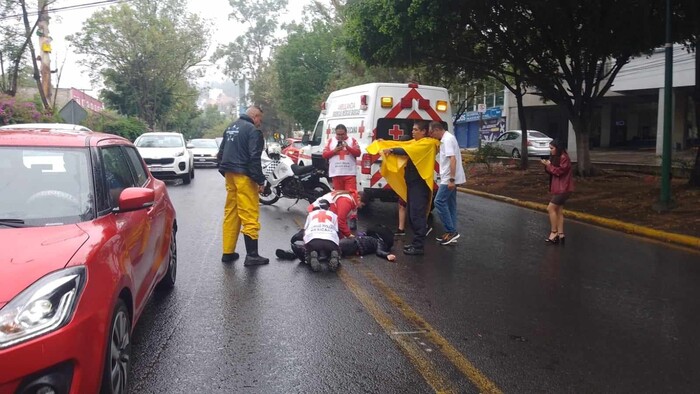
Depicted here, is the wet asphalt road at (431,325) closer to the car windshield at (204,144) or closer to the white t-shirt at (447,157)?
the white t-shirt at (447,157)

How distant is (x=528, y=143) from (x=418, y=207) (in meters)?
22.8

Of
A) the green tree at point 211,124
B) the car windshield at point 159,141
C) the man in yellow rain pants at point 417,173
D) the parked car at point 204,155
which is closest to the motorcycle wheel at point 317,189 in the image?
the man in yellow rain pants at point 417,173

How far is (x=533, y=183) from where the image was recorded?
17.2 m

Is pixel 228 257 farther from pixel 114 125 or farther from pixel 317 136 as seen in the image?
pixel 114 125

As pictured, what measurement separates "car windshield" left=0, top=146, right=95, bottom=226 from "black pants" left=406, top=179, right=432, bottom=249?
471 cm

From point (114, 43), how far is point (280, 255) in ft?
115

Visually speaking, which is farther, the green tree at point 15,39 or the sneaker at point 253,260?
the green tree at point 15,39

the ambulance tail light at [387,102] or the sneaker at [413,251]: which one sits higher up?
the ambulance tail light at [387,102]

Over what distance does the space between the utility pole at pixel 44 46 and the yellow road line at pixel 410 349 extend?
21463mm

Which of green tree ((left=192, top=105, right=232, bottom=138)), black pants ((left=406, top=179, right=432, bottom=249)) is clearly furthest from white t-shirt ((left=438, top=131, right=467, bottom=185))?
green tree ((left=192, top=105, right=232, bottom=138))

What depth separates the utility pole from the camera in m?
23.4

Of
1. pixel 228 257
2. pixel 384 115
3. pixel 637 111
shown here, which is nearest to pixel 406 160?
pixel 228 257

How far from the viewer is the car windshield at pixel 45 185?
362 cm

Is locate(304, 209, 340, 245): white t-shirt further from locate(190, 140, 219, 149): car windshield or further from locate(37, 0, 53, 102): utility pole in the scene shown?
locate(190, 140, 219, 149): car windshield
